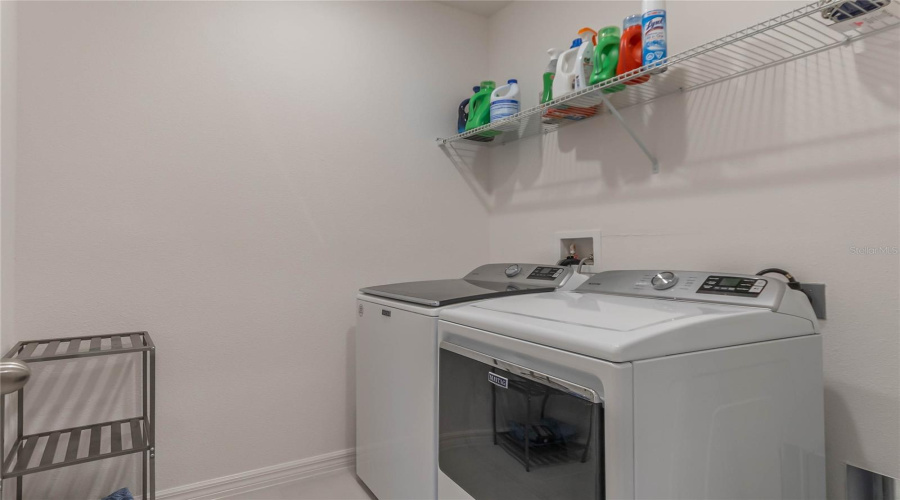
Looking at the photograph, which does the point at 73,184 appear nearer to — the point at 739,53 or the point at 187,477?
the point at 187,477

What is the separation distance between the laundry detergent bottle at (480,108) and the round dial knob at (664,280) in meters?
1.17

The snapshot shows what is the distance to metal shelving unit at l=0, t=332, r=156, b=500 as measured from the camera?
144 cm

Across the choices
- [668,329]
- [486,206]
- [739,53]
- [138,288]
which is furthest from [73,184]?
[739,53]

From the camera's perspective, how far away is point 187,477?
1.87 m

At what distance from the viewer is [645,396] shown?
0.90 m

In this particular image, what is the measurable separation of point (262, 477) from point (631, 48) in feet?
7.09

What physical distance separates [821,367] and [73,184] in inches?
92.8

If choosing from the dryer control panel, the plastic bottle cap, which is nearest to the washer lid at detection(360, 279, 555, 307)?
the dryer control panel

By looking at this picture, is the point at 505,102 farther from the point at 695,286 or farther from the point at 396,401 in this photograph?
the point at 396,401

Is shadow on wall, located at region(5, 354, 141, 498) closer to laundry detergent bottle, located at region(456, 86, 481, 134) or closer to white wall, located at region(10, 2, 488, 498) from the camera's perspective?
white wall, located at region(10, 2, 488, 498)

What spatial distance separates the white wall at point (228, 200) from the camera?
65.9 inches

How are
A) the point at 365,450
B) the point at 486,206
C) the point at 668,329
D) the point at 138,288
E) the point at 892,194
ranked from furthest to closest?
the point at 486,206 < the point at 365,450 < the point at 138,288 < the point at 892,194 < the point at 668,329

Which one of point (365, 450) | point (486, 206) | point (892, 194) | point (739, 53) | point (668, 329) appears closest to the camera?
point (668, 329)

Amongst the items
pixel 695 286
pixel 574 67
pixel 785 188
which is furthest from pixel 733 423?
pixel 574 67
